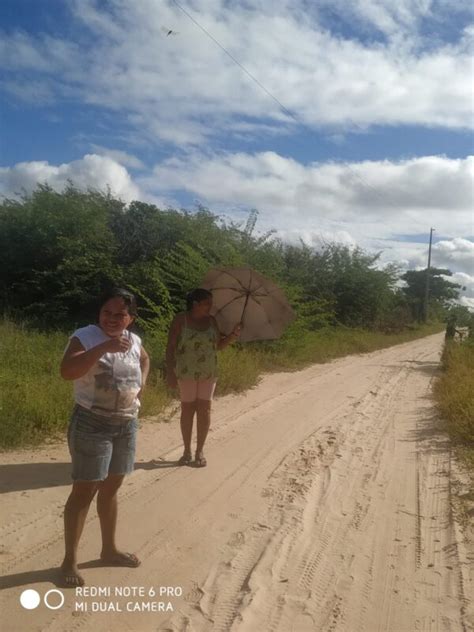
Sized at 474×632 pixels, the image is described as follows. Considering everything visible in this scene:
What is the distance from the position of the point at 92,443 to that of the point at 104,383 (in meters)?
0.32

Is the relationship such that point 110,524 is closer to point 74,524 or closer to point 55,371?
point 74,524

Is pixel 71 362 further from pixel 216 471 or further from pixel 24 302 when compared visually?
pixel 24 302

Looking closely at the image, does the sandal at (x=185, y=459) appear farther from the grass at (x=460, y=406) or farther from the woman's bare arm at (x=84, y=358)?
the grass at (x=460, y=406)

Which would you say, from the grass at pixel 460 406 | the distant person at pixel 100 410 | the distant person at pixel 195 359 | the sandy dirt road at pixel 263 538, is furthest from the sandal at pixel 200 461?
the grass at pixel 460 406

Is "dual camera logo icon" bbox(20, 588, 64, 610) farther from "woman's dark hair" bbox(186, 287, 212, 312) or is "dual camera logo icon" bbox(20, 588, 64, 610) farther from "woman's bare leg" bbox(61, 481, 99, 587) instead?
"woman's dark hair" bbox(186, 287, 212, 312)

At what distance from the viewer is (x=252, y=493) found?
427 centimetres

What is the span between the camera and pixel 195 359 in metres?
4.76

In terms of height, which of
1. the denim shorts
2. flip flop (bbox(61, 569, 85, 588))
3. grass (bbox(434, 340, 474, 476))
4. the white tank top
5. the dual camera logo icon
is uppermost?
the white tank top

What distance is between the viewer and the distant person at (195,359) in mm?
4742

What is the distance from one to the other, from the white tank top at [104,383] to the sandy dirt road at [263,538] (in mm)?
959

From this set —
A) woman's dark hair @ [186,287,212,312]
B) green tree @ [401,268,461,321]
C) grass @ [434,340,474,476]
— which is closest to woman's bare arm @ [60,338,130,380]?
woman's dark hair @ [186,287,212,312]

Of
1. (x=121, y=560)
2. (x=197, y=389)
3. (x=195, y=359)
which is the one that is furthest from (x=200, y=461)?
(x=121, y=560)

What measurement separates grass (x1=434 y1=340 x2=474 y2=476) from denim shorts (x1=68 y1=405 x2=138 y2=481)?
3.64 metres

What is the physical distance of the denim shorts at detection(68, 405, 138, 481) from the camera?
2.76 meters
